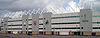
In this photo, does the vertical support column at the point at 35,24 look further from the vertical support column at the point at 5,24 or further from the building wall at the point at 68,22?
the vertical support column at the point at 5,24

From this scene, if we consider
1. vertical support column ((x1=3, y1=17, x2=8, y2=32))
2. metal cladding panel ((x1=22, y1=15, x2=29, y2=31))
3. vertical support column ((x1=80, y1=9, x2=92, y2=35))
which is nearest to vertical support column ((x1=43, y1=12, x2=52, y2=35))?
metal cladding panel ((x1=22, y1=15, x2=29, y2=31))

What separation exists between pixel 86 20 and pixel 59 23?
19.8 m

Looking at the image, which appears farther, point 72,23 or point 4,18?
point 4,18

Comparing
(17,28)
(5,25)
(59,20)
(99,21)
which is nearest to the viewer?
(99,21)

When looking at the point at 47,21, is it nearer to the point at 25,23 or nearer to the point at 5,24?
the point at 25,23

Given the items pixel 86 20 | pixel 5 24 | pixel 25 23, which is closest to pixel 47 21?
pixel 25 23

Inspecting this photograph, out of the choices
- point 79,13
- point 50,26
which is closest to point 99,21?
point 79,13

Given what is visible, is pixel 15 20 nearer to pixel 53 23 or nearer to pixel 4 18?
pixel 4 18

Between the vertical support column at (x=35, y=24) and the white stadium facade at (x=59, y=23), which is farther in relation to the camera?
the vertical support column at (x=35, y=24)

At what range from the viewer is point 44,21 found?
108 metres

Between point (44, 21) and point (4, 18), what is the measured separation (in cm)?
5384

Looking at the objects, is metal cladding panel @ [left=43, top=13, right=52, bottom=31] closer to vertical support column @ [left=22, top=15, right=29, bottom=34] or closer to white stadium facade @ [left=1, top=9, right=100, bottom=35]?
white stadium facade @ [left=1, top=9, right=100, bottom=35]

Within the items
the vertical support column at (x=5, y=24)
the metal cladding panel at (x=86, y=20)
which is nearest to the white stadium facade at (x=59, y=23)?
the metal cladding panel at (x=86, y=20)

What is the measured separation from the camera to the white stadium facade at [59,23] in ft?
292
